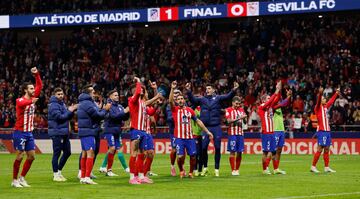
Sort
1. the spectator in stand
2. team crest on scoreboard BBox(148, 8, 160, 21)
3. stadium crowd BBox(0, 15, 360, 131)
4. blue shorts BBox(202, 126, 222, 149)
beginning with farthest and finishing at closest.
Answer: team crest on scoreboard BBox(148, 8, 160, 21) < stadium crowd BBox(0, 15, 360, 131) < the spectator in stand < blue shorts BBox(202, 126, 222, 149)

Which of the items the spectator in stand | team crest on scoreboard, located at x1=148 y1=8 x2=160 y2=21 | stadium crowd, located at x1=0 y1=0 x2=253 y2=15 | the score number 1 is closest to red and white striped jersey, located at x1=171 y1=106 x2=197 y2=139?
the spectator in stand

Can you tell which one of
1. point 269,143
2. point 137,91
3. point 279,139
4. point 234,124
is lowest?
point 269,143

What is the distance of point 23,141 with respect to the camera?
63.8 ft

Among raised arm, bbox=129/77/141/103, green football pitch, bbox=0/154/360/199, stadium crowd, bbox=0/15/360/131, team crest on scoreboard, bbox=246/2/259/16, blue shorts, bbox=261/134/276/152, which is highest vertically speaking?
team crest on scoreboard, bbox=246/2/259/16

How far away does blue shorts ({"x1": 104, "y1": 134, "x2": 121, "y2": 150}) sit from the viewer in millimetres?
23281

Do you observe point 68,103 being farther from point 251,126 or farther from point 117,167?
point 117,167

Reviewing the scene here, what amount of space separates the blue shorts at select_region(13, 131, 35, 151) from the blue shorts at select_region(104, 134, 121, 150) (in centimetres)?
400

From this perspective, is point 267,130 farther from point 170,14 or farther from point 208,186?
point 170,14

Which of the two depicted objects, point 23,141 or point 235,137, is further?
point 235,137

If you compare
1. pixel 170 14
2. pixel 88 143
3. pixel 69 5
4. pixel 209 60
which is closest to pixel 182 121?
pixel 88 143

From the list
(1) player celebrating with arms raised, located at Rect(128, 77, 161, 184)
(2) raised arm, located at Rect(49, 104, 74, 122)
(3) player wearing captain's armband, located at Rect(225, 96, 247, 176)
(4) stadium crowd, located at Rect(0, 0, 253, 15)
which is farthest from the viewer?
(4) stadium crowd, located at Rect(0, 0, 253, 15)

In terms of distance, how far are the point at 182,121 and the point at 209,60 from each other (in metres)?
23.3

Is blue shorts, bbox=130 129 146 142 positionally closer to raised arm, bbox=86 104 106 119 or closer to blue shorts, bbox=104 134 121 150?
raised arm, bbox=86 104 106 119

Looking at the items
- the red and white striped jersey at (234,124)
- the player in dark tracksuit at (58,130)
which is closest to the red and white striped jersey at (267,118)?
the red and white striped jersey at (234,124)
